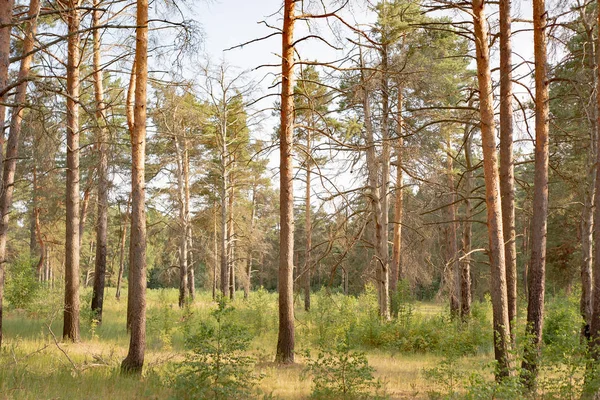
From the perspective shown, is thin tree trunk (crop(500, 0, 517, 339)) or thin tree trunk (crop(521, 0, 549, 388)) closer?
thin tree trunk (crop(521, 0, 549, 388))

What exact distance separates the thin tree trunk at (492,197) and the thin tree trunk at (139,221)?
521 centimetres

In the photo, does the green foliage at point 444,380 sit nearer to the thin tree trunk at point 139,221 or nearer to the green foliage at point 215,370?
the green foliage at point 215,370

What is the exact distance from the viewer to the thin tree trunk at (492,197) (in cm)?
723

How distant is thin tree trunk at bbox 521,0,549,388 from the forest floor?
1.79 metres

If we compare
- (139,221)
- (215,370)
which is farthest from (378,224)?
(215,370)

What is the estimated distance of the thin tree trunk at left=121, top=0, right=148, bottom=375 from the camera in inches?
309

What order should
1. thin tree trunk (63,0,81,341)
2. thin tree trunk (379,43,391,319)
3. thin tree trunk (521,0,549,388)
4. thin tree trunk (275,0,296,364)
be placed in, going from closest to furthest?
thin tree trunk (521,0,549,388) < thin tree trunk (275,0,296,364) < thin tree trunk (63,0,81,341) < thin tree trunk (379,43,391,319)

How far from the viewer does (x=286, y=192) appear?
387 inches

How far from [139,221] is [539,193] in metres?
6.31

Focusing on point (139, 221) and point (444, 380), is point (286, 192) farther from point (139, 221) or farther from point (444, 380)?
point (444, 380)

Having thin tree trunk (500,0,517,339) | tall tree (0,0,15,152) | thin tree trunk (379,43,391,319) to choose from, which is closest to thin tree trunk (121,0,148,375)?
tall tree (0,0,15,152)

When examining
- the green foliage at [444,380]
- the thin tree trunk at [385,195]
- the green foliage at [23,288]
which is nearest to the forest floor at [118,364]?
the green foliage at [444,380]

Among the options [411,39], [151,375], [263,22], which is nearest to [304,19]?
[263,22]

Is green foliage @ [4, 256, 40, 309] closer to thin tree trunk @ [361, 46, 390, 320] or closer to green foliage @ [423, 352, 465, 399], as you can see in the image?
thin tree trunk @ [361, 46, 390, 320]
